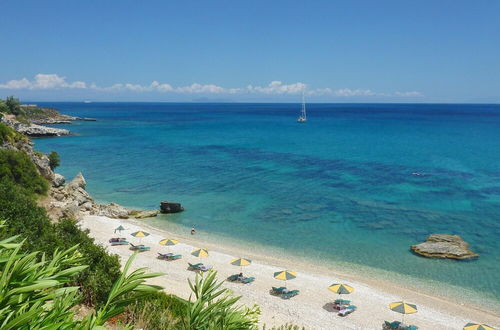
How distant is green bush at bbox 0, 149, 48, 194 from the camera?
30.4 m

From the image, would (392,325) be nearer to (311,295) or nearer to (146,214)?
(311,295)

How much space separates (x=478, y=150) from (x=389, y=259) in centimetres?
6075

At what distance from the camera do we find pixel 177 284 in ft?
70.2

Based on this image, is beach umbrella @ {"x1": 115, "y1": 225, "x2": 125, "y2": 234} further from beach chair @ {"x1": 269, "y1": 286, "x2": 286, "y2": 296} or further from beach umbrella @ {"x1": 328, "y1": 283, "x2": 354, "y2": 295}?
beach umbrella @ {"x1": 328, "y1": 283, "x2": 354, "y2": 295}

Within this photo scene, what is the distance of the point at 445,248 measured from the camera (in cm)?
2670

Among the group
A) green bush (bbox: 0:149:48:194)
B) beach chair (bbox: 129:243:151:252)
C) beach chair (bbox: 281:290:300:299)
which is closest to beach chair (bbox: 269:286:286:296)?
beach chair (bbox: 281:290:300:299)

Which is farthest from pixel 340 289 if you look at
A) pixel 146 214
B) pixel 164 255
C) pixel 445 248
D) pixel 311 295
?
pixel 146 214

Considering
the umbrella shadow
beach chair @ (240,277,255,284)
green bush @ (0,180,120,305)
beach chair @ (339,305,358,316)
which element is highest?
green bush @ (0,180,120,305)

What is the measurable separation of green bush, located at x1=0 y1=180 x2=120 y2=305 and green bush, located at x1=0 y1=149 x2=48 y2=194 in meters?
10.7

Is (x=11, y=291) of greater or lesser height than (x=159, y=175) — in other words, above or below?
above

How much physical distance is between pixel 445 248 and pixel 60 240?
2596 centimetres

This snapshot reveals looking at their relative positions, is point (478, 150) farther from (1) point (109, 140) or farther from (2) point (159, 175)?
(1) point (109, 140)

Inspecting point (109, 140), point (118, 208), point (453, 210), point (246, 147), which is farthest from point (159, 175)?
point (109, 140)

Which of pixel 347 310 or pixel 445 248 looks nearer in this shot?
pixel 347 310
